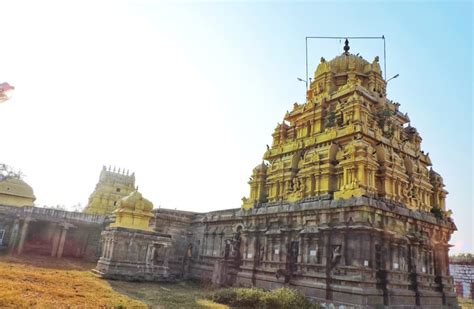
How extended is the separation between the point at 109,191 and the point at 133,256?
87.2ft

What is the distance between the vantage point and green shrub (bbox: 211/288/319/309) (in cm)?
1558

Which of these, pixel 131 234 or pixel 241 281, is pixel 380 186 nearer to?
pixel 241 281

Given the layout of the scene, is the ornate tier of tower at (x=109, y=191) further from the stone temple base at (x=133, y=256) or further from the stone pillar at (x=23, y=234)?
the stone temple base at (x=133, y=256)

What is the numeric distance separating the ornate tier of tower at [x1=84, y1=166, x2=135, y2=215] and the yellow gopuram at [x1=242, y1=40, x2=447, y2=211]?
1112 inches

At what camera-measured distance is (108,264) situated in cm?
2288

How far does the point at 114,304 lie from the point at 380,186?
1431 cm

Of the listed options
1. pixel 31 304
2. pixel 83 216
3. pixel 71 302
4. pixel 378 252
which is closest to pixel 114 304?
pixel 71 302

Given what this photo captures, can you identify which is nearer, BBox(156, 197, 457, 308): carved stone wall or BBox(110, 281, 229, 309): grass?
BBox(110, 281, 229, 309): grass

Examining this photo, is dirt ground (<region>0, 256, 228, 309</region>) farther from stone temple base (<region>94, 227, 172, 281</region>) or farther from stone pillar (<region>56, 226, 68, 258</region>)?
stone pillar (<region>56, 226, 68, 258</region>)

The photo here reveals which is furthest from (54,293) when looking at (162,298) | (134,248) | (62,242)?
(62,242)

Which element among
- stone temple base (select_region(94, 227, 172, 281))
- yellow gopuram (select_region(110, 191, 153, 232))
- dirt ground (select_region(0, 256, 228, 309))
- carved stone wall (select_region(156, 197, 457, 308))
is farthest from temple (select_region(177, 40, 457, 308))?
yellow gopuram (select_region(110, 191, 153, 232))

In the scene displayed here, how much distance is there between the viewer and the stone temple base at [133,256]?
75.6ft

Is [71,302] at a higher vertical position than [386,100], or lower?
lower

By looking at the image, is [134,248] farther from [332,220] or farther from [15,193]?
[15,193]
